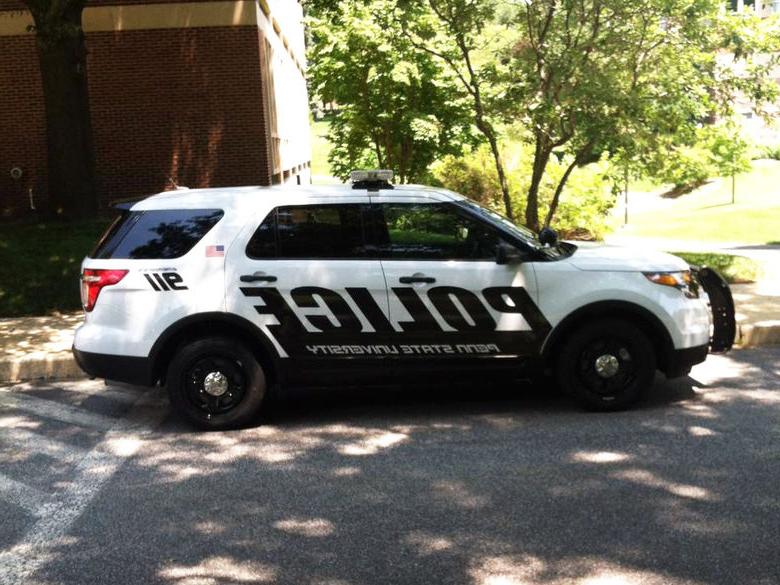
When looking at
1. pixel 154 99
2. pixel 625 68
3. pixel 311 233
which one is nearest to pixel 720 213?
pixel 154 99

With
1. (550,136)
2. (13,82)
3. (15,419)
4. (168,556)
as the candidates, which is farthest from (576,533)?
(13,82)

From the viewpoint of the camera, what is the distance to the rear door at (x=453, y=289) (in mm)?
7027

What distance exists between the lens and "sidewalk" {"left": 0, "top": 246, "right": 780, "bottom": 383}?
920 centimetres

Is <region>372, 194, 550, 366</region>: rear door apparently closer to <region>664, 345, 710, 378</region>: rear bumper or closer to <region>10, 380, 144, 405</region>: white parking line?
<region>664, 345, 710, 378</region>: rear bumper

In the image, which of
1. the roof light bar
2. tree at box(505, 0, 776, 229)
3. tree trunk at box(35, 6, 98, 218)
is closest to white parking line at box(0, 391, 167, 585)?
the roof light bar

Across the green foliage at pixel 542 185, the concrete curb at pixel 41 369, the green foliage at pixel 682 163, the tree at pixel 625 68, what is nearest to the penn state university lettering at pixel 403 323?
the concrete curb at pixel 41 369

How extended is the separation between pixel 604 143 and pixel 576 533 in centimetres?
997

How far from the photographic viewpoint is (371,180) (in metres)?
7.34

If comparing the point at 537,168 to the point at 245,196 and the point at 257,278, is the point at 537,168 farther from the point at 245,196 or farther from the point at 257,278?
the point at 257,278

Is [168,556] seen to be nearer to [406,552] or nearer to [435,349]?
[406,552]

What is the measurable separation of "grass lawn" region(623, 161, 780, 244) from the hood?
23836 mm

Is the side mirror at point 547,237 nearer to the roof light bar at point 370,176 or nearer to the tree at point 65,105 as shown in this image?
the roof light bar at point 370,176

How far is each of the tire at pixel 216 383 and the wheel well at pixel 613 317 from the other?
2.12 metres

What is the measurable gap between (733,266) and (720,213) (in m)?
29.8
